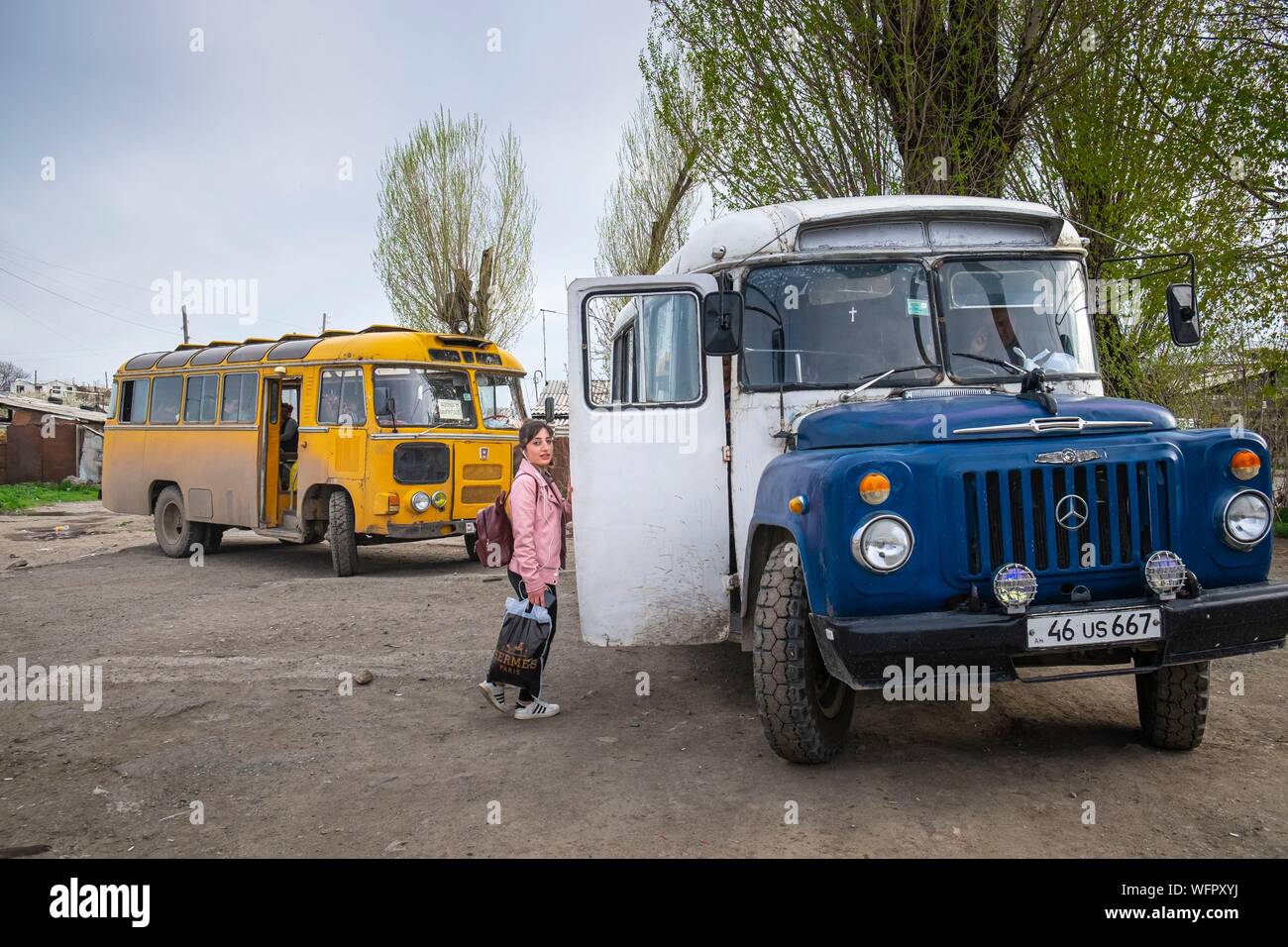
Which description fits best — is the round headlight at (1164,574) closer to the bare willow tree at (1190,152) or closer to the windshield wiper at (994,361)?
the windshield wiper at (994,361)

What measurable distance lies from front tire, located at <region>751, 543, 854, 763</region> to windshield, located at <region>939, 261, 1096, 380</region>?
1.43 meters

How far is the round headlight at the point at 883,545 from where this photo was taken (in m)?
3.81

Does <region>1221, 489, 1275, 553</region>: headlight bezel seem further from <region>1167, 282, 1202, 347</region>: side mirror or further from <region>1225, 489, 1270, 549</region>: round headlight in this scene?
<region>1167, 282, 1202, 347</region>: side mirror

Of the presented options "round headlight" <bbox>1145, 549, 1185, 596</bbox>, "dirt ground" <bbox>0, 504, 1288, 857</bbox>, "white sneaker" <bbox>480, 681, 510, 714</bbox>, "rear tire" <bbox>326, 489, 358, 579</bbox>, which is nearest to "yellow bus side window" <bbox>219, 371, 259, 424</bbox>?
"rear tire" <bbox>326, 489, 358, 579</bbox>

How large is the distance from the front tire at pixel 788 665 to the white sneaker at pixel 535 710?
5.38 feet

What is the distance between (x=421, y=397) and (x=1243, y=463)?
9.28 meters

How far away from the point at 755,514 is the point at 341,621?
5.15 meters

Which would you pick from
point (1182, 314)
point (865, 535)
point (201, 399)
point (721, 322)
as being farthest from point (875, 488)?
point (201, 399)

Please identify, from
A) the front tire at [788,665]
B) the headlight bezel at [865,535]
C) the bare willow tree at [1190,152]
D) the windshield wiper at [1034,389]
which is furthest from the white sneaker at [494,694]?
the bare willow tree at [1190,152]

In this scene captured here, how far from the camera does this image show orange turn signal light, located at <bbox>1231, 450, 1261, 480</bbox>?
3.98m

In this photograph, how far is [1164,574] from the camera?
3.88m

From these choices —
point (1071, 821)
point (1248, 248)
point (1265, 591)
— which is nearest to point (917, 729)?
point (1071, 821)
